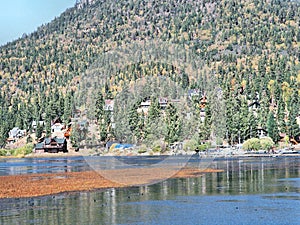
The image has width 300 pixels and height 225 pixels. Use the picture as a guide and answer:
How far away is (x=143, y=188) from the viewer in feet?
211

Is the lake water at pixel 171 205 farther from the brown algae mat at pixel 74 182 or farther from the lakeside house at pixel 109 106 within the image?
the lakeside house at pixel 109 106

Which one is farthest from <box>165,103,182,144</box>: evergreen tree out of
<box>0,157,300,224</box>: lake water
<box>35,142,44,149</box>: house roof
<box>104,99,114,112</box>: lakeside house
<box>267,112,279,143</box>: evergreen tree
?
<box>0,157,300,224</box>: lake water

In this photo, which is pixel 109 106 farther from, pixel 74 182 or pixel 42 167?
pixel 74 182

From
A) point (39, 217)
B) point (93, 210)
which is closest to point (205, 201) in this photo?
point (93, 210)

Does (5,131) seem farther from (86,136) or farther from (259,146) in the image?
(259,146)

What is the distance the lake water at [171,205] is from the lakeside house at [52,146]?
115 metres

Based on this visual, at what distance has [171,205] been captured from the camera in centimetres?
5059

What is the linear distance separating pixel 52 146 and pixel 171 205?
444 feet

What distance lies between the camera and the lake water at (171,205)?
43.4 meters

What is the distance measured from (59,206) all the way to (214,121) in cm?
12179

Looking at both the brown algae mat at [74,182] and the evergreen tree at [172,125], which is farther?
the evergreen tree at [172,125]

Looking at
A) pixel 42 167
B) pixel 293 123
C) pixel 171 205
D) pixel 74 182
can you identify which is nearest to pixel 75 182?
pixel 74 182

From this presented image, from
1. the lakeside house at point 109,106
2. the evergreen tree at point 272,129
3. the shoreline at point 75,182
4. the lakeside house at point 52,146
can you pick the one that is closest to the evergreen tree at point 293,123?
the evergreen tree at point 272,129

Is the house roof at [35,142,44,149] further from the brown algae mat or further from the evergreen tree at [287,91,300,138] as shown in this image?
the brown algae mat
